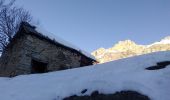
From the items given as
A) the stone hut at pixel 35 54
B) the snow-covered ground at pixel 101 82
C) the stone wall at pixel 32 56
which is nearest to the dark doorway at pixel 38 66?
the stone hut at pixel 35 54

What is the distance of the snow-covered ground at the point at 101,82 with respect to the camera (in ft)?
13.3

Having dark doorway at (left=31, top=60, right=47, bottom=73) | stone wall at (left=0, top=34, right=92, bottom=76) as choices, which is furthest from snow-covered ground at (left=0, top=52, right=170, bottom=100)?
dark doorway at (left=31, top=60, right=47, bottom=73)

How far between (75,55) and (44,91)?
9944 mm

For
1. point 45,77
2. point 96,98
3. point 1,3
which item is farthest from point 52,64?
point 1,3

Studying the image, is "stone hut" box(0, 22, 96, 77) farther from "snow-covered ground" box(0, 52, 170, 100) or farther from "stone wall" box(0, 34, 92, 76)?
"snow-covered ground" box(0, 52, 170, 100)

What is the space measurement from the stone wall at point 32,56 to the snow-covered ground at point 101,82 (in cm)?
621

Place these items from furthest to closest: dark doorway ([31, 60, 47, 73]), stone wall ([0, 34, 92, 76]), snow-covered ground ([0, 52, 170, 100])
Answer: dark doorway ([31, 60, 47, 73]), stone wall ([0, 34, 92, 76]), snow-covered ground ([0, 52, 170, 100])

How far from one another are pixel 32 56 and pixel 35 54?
20 centimetres

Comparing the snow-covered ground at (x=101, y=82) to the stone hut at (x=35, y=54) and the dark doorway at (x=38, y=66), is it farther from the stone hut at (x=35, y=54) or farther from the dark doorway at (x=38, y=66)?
the dark doorway at (x=38, y=66)

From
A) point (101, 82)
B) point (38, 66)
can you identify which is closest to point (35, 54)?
point (38, 66)

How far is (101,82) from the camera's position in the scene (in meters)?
4.55

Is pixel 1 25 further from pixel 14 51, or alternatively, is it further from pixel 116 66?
pixel 116 66

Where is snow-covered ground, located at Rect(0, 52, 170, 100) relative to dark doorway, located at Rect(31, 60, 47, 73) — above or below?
below

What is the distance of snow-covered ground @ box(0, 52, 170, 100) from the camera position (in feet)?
13.3
